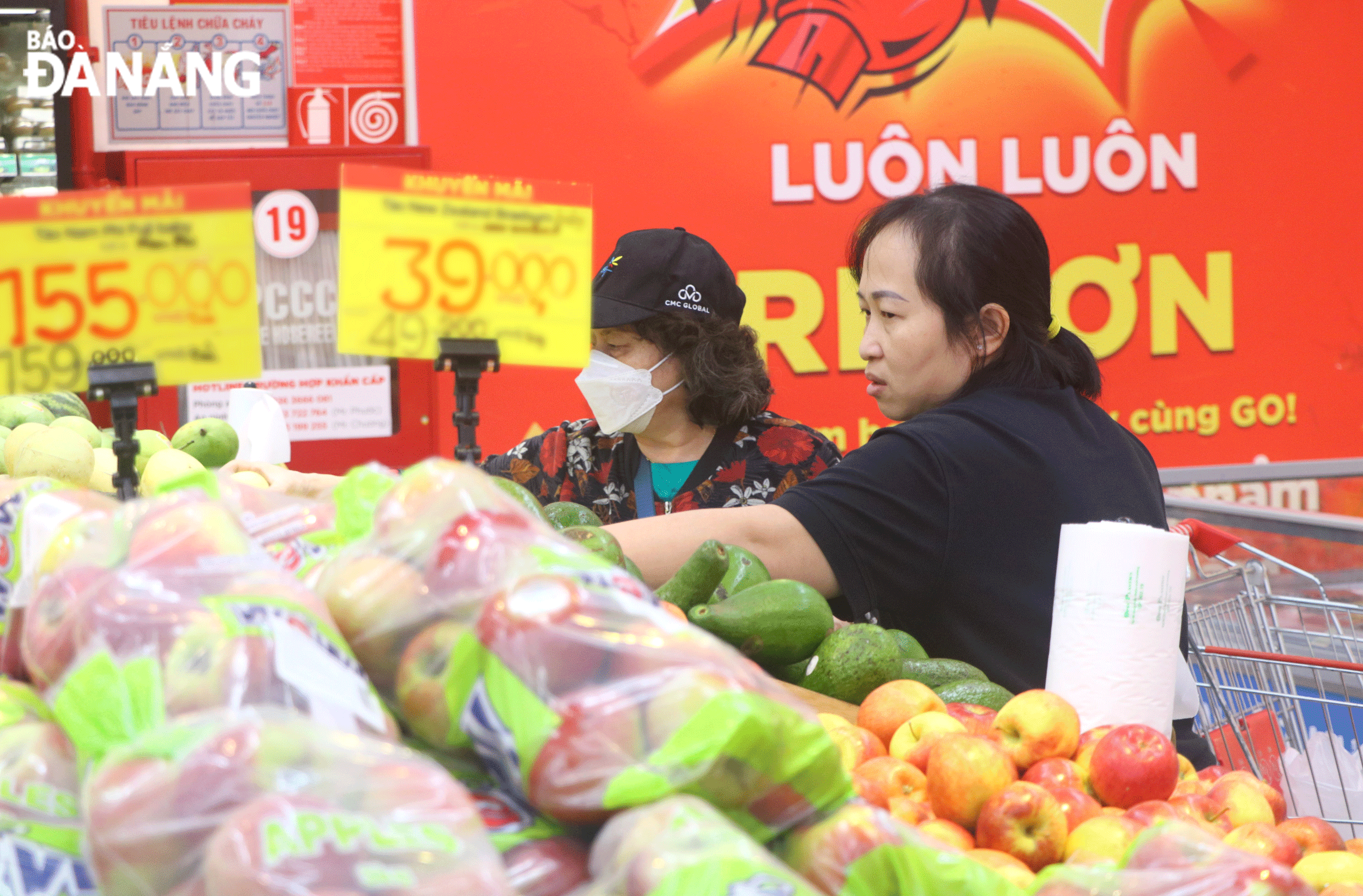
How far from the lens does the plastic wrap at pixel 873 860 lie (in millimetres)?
835

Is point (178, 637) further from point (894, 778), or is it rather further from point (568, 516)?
point (568, 516)

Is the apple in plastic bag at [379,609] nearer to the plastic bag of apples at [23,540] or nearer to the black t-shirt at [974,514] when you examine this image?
the plastic bag of apples at [23,540]

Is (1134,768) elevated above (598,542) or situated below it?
below

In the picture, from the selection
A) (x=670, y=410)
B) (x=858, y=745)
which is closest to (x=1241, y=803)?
(x=858, y=745)

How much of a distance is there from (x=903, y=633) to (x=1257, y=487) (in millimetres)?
3758

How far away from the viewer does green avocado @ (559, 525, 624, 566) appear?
64.4 inches

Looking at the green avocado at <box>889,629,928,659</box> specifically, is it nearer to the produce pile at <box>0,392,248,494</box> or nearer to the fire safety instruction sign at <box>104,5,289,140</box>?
the produce pile at <box>0,392,248,494</box>

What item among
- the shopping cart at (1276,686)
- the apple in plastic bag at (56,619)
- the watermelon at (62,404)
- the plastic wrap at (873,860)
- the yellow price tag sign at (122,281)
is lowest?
the shopping cart at (1276,686)

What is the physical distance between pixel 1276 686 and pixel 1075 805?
1382 mm

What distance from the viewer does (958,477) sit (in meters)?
1.86

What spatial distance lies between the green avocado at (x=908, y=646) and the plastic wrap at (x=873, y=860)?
892mm

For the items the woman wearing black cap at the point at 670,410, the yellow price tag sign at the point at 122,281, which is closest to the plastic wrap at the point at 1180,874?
the yellow price tag sign at the point at 122,281

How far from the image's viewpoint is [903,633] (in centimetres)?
185

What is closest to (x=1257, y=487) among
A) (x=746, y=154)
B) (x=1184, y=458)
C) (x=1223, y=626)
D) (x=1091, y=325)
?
(x=1184, y=458)
